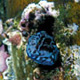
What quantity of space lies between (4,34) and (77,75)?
557 mm

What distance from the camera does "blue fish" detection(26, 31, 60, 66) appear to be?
1310 mm

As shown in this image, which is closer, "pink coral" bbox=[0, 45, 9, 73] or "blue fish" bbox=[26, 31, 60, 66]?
"blue fish" bbox=[26, 31, 60, 66]

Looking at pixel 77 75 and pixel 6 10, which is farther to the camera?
pixel 6 10

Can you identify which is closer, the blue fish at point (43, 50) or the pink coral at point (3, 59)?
the blue fish at point (43, 50)

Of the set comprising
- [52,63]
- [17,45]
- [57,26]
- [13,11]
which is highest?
[13,11]

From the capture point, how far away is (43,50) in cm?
132

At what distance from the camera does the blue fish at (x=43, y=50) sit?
4.30ft

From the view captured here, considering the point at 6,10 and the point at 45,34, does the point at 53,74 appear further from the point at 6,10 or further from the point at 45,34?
the point at 6,10

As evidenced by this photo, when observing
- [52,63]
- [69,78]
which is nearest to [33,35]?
[52,63]

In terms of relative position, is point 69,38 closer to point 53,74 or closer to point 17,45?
point 53,74

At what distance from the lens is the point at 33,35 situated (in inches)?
53.6

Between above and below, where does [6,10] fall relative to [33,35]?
above

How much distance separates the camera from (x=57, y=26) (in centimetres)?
133

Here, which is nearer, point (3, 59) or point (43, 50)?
point (43, 50)
